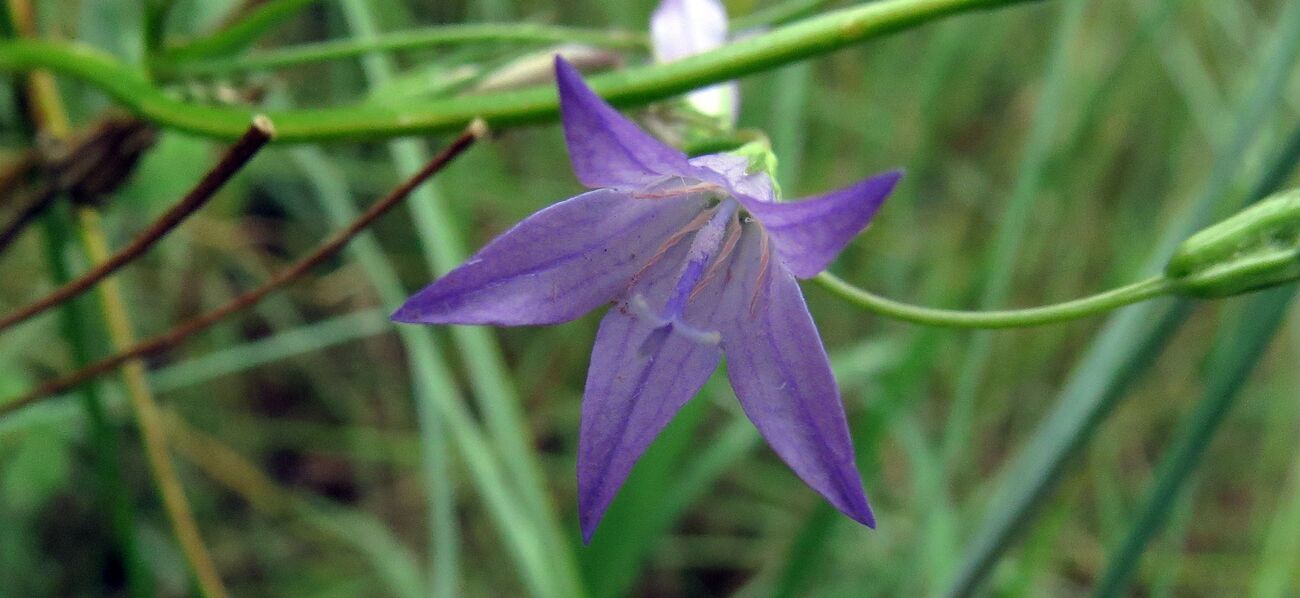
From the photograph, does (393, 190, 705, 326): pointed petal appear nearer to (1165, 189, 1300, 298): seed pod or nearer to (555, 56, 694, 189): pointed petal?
(555, 56, 694, 189): pointed petal

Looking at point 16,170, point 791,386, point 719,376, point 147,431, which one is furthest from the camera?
point 719,376

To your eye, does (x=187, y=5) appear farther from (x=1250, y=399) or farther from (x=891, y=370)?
(x=1250, y=399)

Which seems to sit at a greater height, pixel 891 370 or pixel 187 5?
pixel 187 5

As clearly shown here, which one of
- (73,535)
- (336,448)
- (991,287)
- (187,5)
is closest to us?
(187,5)

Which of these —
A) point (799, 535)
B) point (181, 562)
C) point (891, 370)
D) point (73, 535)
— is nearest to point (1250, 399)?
point (891, 370)

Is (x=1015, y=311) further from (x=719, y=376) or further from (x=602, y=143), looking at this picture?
(x=719, y=376)

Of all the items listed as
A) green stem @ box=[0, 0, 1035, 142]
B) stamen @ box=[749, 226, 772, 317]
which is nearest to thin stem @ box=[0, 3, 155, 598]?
green stem @ box=[0, 0, 1035, 142]

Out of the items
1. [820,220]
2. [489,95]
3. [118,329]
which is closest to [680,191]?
[489,95]
